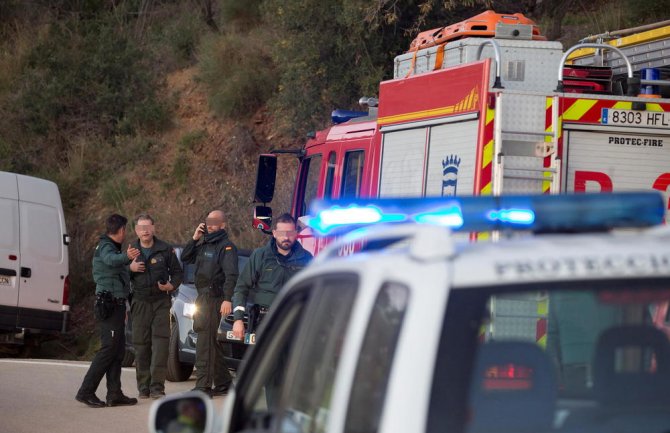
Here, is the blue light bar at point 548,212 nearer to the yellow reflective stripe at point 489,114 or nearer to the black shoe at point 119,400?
the yellow reflective stripe at point 489,114

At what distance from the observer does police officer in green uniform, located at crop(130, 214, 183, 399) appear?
12.2 m

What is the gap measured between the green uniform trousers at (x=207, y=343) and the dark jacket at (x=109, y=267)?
79 centimetres

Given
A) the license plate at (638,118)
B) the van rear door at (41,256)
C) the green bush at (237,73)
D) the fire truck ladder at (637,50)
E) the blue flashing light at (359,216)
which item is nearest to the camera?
the blue flashing light at (359,216)

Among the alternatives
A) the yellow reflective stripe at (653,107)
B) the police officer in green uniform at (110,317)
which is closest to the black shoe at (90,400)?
the police officer in green uniform at (110,317)

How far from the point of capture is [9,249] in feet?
55.4

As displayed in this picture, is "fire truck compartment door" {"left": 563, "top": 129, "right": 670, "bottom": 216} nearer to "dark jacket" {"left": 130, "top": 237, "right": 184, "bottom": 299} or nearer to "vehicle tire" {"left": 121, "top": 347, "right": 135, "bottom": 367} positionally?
"dark jacket" {"left": 130, "top": 237, "right": 184, "bottom": 299}

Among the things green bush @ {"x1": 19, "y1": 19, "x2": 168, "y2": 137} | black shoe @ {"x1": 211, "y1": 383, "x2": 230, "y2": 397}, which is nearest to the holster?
black shoe @ {"x1": 211, "y1": 383, "x2": 230, "y2": 397}

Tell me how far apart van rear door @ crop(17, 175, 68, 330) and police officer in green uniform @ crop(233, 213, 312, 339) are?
24.4 ft

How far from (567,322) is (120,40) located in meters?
29.8

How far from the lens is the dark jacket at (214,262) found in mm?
11977

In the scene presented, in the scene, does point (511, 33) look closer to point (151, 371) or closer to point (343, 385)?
point (151, 371)

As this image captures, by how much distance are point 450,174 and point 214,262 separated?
3.55 metres

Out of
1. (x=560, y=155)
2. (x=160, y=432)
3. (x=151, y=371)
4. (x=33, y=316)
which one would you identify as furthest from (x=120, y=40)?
(x=160, y=432)

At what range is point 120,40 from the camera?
32188 mm
